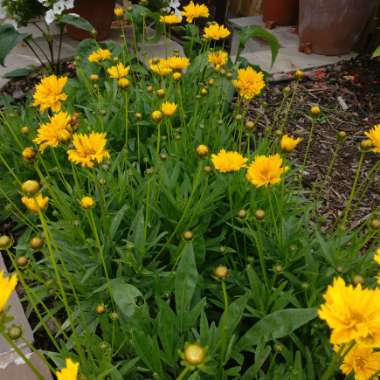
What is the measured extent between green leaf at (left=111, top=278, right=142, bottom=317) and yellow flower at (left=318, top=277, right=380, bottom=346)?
56 centimetres

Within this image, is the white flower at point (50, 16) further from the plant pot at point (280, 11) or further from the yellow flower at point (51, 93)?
the plant pot at point (280, 11)

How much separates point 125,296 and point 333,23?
7.83 feet

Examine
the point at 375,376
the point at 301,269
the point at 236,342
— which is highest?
the point at 375,376

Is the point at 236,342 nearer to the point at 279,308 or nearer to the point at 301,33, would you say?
the point at 279,308

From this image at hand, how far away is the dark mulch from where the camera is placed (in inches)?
74.6

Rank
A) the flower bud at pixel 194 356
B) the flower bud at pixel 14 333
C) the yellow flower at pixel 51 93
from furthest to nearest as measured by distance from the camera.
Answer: the yellow flower at pixel 51 93 < the flower bud at pixel 14 333 < the flower bud at pixel 194 356

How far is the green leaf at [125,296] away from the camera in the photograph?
1.09 metres

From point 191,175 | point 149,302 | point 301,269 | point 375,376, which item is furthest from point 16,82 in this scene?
point 375,376

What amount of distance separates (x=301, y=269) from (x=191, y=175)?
0.49 m

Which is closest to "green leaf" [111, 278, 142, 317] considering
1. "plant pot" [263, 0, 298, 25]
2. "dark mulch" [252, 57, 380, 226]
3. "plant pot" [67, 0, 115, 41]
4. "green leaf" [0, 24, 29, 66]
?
"dark mulch" [252, 57, 380, 226]

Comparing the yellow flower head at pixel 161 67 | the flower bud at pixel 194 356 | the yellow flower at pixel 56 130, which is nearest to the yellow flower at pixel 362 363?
the flower bud at pixel 194 356

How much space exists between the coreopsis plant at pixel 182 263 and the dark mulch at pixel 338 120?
0.26m

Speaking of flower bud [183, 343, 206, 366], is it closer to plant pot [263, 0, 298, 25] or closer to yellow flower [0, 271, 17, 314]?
yellow flower [0, 271, 17, 314]

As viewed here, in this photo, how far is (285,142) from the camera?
1133mm
